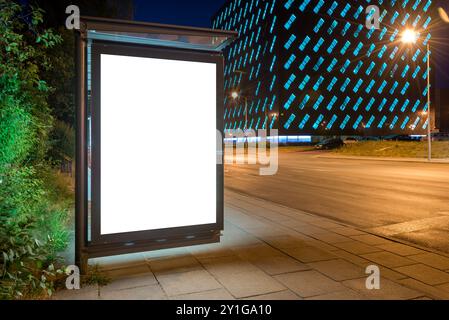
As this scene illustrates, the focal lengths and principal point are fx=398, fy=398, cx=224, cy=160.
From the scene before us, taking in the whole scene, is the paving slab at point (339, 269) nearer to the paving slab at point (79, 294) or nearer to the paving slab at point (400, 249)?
the paving slab at point (400, 249)

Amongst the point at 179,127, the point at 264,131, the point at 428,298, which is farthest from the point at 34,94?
the point at 264,131

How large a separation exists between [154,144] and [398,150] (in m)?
37.7

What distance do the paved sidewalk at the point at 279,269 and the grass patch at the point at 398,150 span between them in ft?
98.6

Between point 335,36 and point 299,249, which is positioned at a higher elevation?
point 335,36

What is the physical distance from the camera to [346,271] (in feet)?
16.4

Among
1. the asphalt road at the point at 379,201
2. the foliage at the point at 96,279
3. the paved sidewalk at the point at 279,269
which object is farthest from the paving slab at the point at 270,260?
the asphalt road at the point at 379,201

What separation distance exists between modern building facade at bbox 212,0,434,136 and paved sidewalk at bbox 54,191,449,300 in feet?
223

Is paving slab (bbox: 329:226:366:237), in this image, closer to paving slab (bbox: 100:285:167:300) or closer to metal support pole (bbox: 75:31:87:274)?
paving slab (bbox: 100:285:167:300)

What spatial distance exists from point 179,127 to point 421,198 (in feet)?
30.5

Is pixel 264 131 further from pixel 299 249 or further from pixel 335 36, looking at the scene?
pixel 299 249

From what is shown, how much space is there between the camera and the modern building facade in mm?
81194

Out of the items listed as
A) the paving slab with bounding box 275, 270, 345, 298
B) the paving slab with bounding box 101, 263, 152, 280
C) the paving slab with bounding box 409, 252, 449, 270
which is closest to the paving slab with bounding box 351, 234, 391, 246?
the paving slab with bounding box 409, 252, 449, 270

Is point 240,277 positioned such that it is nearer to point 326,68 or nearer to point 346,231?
point 346,231

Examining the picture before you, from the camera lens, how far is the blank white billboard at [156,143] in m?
4.59
